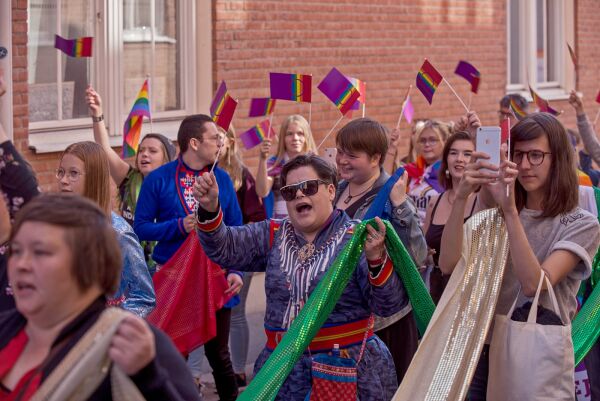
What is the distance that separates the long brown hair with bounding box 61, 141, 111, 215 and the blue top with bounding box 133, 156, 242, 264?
1717mm

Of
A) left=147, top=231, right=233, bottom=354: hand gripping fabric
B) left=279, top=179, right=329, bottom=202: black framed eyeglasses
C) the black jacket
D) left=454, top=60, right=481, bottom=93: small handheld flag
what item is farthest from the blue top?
the black jacket

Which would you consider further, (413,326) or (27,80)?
(27,80)

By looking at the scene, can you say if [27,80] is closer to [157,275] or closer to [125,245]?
[157,275]

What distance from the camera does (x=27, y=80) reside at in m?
9.95

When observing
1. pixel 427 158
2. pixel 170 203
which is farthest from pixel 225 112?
pixel 427 158

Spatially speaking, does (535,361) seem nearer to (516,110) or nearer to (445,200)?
(445,200)

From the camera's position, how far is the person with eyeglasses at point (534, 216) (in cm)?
497

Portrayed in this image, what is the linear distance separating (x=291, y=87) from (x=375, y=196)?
6.83 ft

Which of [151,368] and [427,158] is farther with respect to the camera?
[427,158]

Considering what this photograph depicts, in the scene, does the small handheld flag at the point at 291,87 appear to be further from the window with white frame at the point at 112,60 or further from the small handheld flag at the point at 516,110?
the window with white frame at the point at 112,60

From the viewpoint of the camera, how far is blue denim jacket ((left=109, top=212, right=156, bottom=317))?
17.7 feet

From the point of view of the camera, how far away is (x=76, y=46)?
8.73 m

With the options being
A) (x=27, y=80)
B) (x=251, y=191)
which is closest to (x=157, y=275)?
(x=251, y=191)

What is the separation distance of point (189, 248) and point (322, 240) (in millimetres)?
2172
